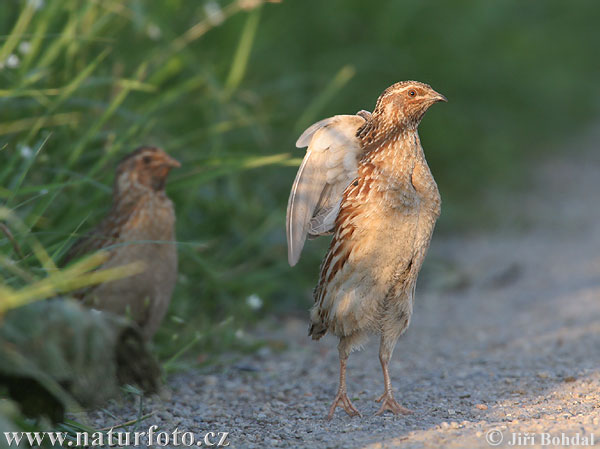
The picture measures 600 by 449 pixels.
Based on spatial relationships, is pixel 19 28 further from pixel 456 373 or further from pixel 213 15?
pixel 456 373

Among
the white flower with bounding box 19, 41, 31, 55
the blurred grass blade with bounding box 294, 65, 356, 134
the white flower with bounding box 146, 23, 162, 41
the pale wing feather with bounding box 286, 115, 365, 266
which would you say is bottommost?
the pale wing feather with bounding box 286, 115, 365, 266

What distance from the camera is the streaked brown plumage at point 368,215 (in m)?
3.58

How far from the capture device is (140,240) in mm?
4074

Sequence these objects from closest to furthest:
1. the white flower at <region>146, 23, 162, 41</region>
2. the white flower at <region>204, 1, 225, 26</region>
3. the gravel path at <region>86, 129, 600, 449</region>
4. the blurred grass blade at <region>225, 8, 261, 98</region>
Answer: the gravel path at <region>86, 129, 600, 449</region>
the white flower at <region>204, 1, 225, 26</region>
the white flower at <region>146, 23, 162, 41</region>
the blurred grass blade at <region>225, 8, 261, 98</region>

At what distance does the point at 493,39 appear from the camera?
9312mm

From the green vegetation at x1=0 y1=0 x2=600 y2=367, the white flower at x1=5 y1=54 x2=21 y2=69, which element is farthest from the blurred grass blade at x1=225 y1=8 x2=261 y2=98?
the white flower at x1=5 y1=54 x2=21 y2=69

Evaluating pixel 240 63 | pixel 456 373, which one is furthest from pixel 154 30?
pixel 456 373

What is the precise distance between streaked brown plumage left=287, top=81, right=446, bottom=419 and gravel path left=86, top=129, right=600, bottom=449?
32cm

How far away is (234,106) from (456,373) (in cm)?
230

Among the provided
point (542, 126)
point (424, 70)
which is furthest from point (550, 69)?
point (424, 70)

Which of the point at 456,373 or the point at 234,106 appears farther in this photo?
the point at 234,106

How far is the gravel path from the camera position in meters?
3.22

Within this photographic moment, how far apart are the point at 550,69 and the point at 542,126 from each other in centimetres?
69

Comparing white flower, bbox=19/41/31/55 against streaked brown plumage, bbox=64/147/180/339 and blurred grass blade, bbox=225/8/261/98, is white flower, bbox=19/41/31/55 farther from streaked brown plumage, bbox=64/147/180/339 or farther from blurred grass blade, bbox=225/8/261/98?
blurred grass blade, bbox=225/8/261/98
